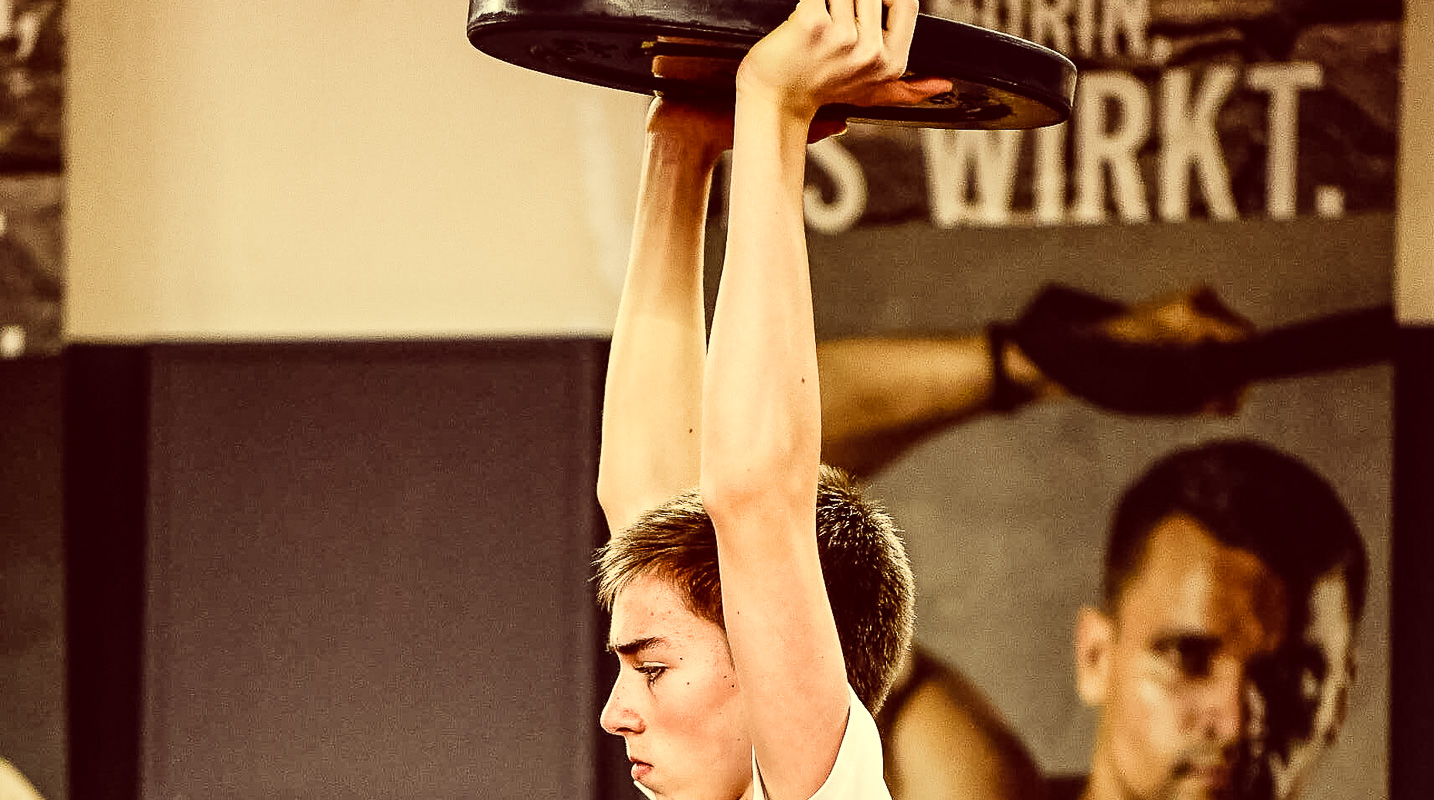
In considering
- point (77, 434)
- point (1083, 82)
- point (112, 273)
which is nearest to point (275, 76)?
point (112, 273)

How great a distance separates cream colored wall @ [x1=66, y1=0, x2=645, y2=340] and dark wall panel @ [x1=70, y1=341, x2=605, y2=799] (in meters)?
0.10

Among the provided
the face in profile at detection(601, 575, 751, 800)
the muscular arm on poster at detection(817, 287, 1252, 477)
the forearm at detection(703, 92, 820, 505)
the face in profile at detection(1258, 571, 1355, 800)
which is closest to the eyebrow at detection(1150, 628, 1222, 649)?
the face in profile at detection(1258, 571, 1355, 800)

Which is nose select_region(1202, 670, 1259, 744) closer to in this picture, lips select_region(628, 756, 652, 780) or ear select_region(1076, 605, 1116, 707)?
ear select_region(1076, 605, 1116, 707)

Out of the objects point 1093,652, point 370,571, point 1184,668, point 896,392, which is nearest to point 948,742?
point 1093,652

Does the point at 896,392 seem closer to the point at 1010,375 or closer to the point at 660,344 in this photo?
the point at 1010,375

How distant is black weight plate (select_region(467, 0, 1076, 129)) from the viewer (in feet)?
2.70

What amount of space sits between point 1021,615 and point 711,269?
2.52 ft

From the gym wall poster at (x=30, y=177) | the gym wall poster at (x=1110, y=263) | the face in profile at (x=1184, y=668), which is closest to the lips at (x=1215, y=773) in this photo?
the face in profile at (x=1184, y=668)

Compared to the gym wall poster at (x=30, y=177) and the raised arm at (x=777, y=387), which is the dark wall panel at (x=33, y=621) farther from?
the raised arm at (x=777, y=387)

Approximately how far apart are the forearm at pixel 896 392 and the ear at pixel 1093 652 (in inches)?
15.1

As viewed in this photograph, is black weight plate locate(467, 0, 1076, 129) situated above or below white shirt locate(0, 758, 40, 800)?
above

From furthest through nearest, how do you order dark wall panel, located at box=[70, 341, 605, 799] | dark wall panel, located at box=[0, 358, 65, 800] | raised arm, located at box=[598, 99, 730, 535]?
dark wall panel, located at box=[0, 358, 65, 800]
dark wall panel, located at box=[70, 341, 605, 799]
raised arm, located at box=[598, 99, 730, 535]

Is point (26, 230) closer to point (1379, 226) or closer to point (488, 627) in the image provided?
point (488, 627)

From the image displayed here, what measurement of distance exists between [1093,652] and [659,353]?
4.67 feet
